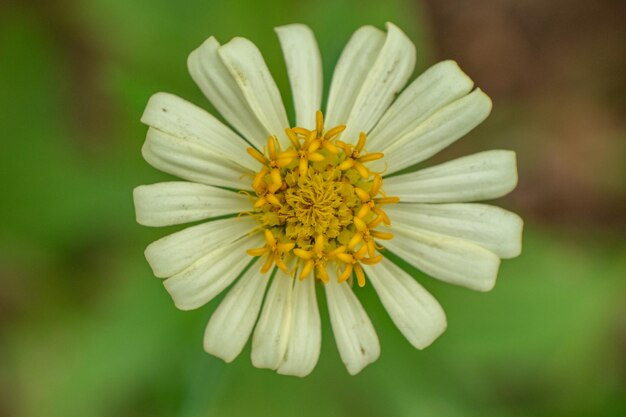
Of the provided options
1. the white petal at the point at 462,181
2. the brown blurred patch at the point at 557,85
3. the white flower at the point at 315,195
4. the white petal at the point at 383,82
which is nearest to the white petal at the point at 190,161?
the white flower at the point at 315,195

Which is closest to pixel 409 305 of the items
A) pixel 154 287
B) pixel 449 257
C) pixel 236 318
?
pixel 449 257

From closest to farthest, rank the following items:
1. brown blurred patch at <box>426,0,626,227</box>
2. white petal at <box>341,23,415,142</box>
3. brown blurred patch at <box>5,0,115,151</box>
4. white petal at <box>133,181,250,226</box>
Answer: white petal at <box>133,181,250,226</box> → white petal at <box>341,23,415,142</box> → brown blurred patch at <box>5,0,115,151</box> → brown blurred patch at <box>426,0,626,227</box>

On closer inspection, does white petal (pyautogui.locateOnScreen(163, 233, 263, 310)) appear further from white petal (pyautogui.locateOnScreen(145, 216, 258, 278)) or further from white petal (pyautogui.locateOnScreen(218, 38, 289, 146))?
white petal (pyautogui.locateOnScreen(218, 38, 289, 146))

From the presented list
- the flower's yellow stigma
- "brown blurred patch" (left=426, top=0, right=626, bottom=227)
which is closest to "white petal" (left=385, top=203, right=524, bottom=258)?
the flower's yellow stigma

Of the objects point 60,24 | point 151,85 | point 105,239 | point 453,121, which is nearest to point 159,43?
point 151,85

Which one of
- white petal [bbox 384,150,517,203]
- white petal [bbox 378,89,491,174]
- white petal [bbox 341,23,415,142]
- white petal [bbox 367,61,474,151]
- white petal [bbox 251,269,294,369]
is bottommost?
white petal [bbox 251,269,294,369]

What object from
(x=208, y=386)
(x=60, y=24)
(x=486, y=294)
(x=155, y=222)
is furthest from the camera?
(x=60, y=24)

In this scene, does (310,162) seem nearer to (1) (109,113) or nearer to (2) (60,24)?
(1) (109,113)
